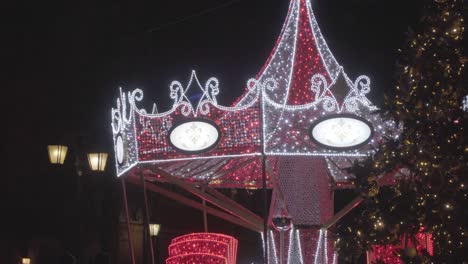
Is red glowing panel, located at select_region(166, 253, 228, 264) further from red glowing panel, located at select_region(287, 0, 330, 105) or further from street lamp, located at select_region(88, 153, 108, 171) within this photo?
street lamp, located at select_region(88, 153, 108, 171)

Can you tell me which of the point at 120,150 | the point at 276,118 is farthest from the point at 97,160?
the point at 276,118

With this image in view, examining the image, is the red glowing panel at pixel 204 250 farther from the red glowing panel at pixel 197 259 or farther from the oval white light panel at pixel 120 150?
the oval white light panel at pixel 120 150

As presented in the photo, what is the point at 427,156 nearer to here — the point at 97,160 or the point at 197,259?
the point at 197,259

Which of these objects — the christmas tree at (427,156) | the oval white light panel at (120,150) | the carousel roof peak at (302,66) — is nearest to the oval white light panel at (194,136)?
the carousel roof peak at (302,66)

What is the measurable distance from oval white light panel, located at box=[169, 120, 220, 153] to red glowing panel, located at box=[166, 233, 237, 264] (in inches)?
70.0

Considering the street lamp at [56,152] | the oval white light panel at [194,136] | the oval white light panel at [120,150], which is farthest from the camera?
the street lamp at [56,152]

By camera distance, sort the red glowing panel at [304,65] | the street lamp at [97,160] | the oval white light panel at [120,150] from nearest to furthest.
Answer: the red glowing panel at [304,65]
the oval white light panel at [120,150]
the street lamp at [97,160]

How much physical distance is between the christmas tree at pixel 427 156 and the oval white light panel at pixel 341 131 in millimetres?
2102

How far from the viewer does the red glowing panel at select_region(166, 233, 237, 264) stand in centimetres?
1061

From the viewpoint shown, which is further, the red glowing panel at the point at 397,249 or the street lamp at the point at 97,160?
the street lamp at the point at 97,160

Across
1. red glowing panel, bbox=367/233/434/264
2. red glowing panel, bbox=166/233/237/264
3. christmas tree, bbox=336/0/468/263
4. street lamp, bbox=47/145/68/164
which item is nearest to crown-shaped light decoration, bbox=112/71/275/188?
red glowing panel, bbox=166/233/237/264

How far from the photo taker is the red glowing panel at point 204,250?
10.6 metres

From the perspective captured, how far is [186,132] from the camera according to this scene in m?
9.73

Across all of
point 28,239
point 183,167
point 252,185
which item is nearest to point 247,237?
point 28,239
